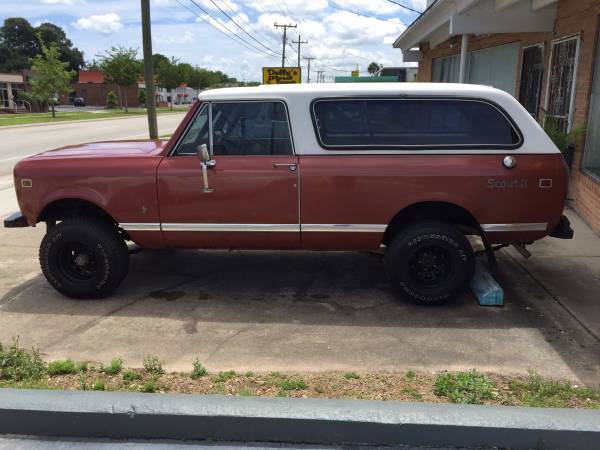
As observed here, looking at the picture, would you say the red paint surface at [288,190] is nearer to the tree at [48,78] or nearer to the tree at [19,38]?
the tree at [48,78]

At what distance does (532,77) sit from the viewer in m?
10.7

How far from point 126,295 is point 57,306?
586 mm

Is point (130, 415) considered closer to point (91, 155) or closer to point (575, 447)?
point (575, 447)

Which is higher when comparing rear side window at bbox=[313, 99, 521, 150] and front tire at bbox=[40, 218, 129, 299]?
rear side window at bbox=[313, 99, 521, 150]

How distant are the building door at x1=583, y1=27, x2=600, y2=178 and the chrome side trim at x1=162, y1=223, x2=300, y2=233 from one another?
5059 millimetres

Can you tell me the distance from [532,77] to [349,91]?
7342 millimetres

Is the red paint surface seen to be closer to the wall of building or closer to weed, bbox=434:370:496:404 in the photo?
weed, bbox=434:370:496:404

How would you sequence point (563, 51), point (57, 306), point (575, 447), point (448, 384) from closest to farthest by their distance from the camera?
point (575, 447) → point (448, 384) → point (57, 306) → point (563, 51)

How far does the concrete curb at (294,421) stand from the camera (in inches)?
114

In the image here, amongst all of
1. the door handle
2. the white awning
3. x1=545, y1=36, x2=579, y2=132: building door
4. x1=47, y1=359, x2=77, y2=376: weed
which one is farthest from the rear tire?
the white awning

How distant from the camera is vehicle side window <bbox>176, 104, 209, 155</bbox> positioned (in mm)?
4805

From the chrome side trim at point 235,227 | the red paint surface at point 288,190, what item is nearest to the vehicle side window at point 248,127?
the red paint surface at point 288,190

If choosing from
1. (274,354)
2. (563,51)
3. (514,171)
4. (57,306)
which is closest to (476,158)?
(514,171)

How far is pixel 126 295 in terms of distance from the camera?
5168 millimetres
